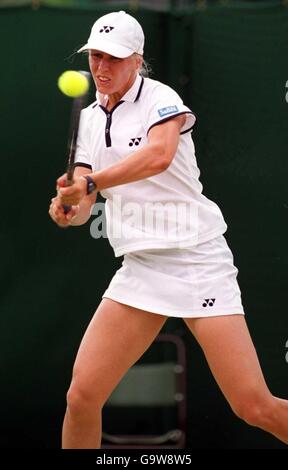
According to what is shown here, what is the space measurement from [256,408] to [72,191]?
1130mm

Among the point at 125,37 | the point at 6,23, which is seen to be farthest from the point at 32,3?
the point at 125,37

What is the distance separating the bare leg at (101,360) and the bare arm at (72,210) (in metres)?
0.38

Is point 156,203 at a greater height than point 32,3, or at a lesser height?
lesser

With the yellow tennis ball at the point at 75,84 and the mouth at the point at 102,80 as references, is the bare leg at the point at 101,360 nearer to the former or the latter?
the mouth at the point at 102,80

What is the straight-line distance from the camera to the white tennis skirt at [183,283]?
4270 millimetres

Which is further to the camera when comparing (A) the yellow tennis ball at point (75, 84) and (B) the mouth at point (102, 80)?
(B) the mouth at point (102, 80)

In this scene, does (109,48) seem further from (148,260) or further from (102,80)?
(148,260)

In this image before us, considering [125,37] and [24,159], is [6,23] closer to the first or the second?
[24,159]

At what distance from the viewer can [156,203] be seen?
170 inches

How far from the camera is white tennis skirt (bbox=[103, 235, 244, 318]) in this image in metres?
4.27

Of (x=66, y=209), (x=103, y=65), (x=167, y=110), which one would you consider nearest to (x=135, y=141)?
(x=167, y=110)

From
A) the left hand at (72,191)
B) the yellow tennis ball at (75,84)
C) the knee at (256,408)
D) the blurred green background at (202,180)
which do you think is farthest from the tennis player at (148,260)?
the blurred green background at (202,180)

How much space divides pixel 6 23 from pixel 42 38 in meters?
0.19

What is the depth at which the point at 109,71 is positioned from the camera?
4.24m
